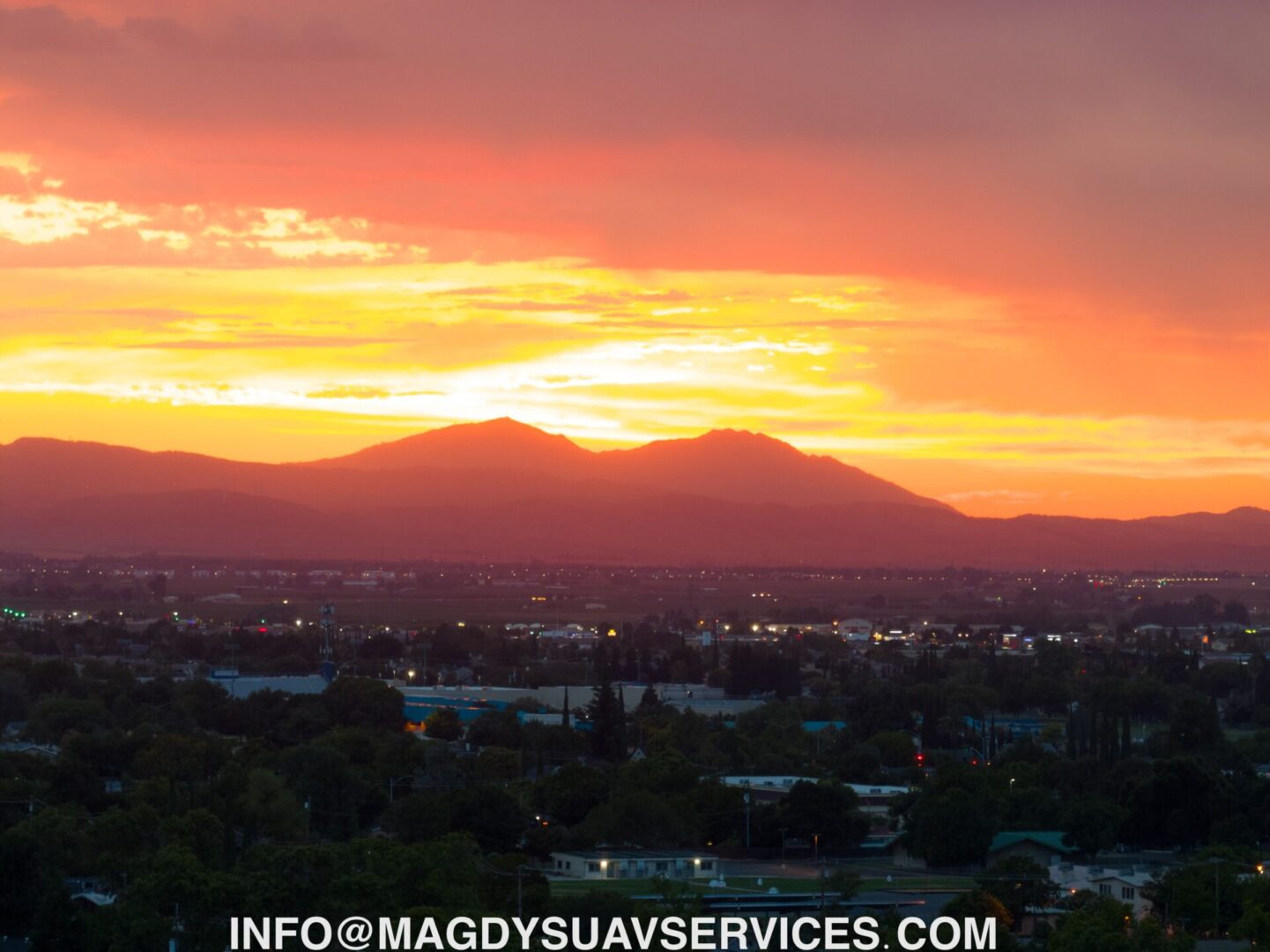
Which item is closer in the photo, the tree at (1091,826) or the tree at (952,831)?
the tree at (952,831)

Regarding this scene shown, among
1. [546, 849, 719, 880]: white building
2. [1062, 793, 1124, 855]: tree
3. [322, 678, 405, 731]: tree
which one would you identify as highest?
[322, 678, 405, 731]: tree

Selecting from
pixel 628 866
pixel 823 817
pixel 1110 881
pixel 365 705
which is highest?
pixel 365 705

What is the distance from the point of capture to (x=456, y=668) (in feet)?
354

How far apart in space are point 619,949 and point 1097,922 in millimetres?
6790

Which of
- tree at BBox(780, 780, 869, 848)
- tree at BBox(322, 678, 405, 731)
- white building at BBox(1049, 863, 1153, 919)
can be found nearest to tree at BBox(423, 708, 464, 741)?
tree at BBox(322, 678, 405, 731)

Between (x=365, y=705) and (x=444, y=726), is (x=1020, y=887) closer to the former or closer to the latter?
(x=444, y=726)

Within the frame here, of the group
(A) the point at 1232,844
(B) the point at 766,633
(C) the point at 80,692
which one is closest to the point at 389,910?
(A) the point at 1232,844

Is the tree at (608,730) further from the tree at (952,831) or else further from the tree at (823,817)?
the tree at (952,831)

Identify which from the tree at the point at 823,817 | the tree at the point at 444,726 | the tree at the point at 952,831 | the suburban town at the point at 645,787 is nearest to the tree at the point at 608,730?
the suburban town at the point at 645,787

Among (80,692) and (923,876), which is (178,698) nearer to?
(80,692)

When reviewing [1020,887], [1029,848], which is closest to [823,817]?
[1029,848]

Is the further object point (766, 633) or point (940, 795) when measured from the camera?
point (766, 633)

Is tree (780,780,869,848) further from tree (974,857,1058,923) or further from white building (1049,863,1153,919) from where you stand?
tree (974,857,1058,923)

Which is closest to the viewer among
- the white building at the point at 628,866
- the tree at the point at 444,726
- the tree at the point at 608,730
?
the white building at the point at 628,866
